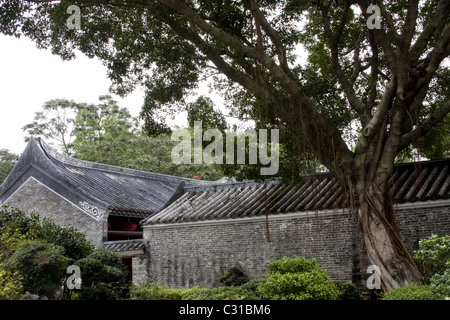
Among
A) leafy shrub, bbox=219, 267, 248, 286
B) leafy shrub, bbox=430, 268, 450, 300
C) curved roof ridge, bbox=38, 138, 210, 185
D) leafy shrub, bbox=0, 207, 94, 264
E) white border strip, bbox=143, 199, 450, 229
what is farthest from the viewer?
curved roof ridge, bbox=38, 138, 210, 185

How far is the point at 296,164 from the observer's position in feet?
31.6

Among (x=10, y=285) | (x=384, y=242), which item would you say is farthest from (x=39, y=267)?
(x=384, y=242)

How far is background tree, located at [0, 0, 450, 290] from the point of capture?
25.4 feet

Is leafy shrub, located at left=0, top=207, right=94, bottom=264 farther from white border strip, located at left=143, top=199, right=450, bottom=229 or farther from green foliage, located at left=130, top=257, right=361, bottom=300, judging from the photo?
green foliage, located at left=130, top=257, right=361, bottom=300

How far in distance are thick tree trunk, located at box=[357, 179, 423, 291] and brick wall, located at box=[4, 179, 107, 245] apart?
768cm

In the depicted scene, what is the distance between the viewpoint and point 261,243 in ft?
36.8

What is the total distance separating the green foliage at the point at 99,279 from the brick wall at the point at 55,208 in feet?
14.1

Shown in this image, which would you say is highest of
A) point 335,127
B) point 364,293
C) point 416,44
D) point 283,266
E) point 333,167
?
point 416,44

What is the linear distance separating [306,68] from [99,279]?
5.76 metres

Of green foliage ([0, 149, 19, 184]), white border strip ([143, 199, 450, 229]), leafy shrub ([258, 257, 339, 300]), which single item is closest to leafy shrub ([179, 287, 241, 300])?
leafy shrub ([258, 257, 339, 300])
